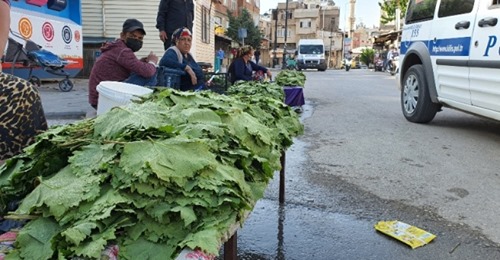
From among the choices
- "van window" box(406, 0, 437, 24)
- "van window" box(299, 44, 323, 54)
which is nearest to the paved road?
"van window" box(406, 0, 437, 24)

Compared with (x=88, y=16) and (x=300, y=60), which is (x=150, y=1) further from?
(x=300, y=60)

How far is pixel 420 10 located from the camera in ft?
22.1

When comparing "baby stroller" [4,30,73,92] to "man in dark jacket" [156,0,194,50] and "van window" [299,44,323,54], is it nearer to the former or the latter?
"man in dark jacket" [156,0,194,50]

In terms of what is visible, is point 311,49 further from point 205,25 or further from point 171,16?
point 171,16

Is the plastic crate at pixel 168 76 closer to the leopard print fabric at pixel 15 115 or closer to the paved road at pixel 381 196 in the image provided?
the paved road at pixel 381 196

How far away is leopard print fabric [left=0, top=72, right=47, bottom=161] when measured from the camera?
222 centimetres

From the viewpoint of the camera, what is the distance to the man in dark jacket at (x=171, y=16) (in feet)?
21.3

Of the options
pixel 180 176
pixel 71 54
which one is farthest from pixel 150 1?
pixel 180 176

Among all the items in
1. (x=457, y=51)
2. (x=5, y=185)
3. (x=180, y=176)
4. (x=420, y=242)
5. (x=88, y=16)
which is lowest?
(x=420, y=242)

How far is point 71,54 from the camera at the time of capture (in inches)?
500

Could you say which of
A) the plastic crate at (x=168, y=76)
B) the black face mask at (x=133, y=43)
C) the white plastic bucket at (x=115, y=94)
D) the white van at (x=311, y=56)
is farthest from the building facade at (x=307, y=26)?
the white plastic bucket at (x=115, y=94)

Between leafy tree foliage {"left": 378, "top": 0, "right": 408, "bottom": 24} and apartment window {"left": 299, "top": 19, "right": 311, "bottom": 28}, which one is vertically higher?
apartment window {"left": 299, "top": 19, "right": 311, "bottom": 28}

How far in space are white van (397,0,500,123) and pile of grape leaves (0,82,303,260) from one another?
13.9ft

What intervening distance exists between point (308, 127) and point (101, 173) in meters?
5.72
